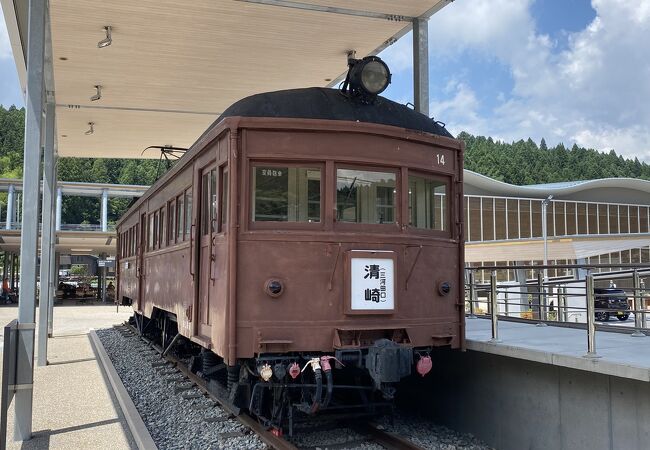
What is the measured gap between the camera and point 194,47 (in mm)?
11414

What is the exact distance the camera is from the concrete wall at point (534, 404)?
5.06 m

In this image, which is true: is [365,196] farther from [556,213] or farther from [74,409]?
[556,213]

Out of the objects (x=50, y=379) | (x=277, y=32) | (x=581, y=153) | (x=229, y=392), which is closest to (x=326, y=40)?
→ (x=277, y=32)

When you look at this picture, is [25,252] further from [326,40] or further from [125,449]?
[326,40]

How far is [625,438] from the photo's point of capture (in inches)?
198

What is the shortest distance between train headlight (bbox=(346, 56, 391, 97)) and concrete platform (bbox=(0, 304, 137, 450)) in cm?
429

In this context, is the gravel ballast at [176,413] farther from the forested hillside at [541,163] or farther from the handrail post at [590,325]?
the forested hillside at [541,163]

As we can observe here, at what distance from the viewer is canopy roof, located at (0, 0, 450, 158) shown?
9688 millimetres

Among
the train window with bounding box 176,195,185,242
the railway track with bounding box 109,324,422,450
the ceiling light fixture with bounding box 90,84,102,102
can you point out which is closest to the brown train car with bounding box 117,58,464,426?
the railway track with bounding box 109,324,422,450

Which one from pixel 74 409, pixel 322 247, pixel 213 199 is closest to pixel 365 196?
pixel 322 247

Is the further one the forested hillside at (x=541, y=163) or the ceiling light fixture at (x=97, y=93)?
the forested hillside at (x=541, y=163)

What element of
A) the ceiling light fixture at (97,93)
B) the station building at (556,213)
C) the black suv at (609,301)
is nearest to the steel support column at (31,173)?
the ceiling light fixture at (97,93)

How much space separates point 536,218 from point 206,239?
37593 mm

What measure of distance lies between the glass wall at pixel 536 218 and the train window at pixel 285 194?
3310 centimetres
